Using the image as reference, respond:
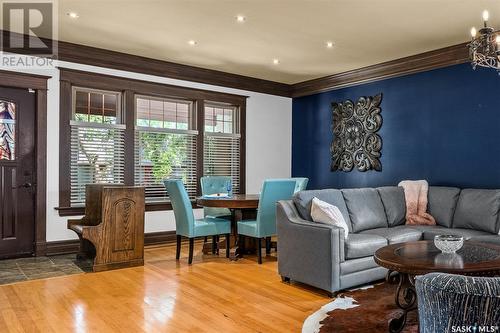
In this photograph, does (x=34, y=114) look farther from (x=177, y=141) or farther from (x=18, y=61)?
(x=177, y=141)

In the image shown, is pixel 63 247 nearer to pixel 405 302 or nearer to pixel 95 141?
pixel 95 141

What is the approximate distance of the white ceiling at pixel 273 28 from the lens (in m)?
3.95

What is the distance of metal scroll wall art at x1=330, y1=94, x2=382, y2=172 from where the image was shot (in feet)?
20.3

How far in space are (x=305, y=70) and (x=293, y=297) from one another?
420cm

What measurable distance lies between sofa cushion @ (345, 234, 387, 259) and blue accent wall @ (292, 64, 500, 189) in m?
2.09

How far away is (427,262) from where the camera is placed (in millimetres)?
2621

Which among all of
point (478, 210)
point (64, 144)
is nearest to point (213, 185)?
point (64, 144)

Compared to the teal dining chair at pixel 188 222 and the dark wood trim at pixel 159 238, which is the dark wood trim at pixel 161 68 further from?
the dark wood trim at pixel 159 238

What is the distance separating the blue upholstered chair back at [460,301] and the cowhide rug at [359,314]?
5.12 feet

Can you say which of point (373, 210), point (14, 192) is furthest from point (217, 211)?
point (14, 192)

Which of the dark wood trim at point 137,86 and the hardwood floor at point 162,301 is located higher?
the dark wood trim at point 137,86

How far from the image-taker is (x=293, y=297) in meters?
3.46

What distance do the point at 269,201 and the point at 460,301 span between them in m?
3.54

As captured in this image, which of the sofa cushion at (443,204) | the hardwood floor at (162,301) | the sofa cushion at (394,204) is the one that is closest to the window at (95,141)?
the hardwood floor at (162,301)
